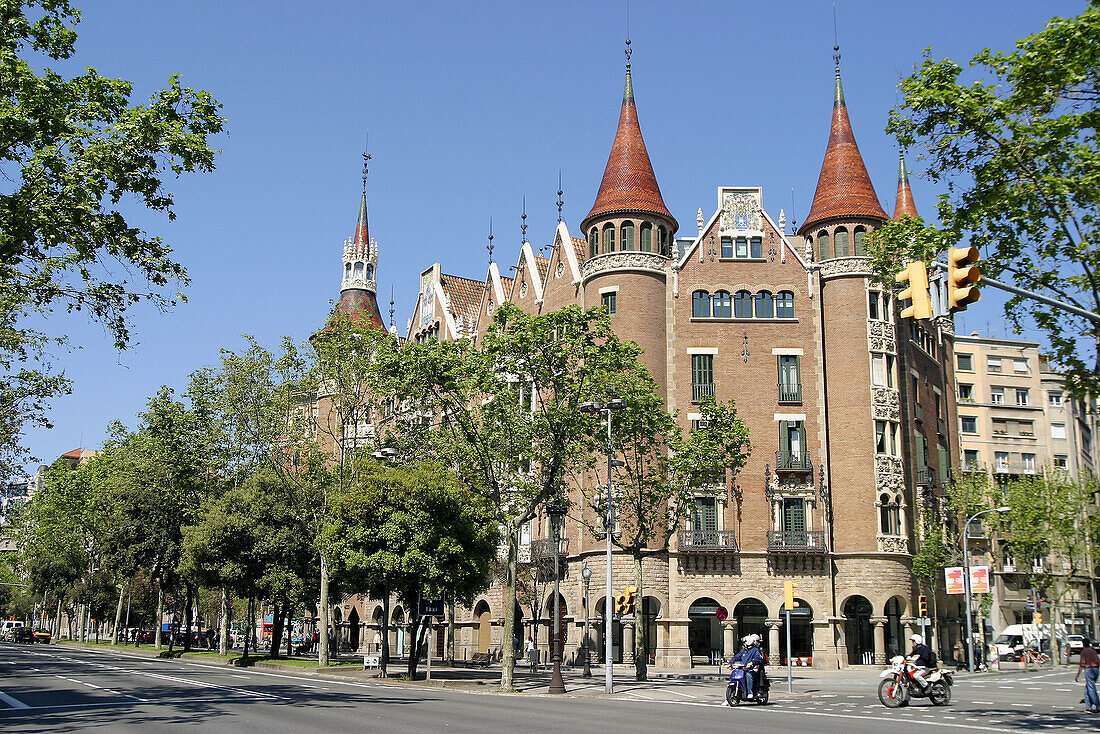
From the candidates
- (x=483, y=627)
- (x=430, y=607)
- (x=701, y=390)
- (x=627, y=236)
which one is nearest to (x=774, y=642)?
(x=701, y=390)

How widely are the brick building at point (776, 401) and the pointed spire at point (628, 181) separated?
0.34 feet

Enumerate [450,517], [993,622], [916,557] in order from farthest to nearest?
1. [993,622]
2. [916,557]
3. [450,517]

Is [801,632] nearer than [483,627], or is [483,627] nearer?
[801,632]

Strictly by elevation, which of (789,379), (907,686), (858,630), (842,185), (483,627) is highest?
(842,185)

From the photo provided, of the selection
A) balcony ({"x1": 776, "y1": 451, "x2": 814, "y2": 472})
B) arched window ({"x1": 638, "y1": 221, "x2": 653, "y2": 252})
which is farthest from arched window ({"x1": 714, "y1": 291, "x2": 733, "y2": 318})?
balcony ({"x1": 776, "y1": 451, "x2": 814, "y2": 472})

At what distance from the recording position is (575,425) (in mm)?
31984

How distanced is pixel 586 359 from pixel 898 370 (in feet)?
77.7

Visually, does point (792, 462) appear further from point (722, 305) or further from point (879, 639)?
point (879, 639)

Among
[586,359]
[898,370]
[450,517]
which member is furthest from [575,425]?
[898,370]

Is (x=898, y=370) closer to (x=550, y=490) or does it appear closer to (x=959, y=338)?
(x=550, y=490)

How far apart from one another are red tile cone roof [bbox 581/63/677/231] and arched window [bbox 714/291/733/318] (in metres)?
4.51

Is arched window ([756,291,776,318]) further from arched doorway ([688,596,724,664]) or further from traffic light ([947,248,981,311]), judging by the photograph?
traffic light ([947,248,981,311])

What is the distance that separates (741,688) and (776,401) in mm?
25468

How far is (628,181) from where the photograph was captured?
51000 millimetres
